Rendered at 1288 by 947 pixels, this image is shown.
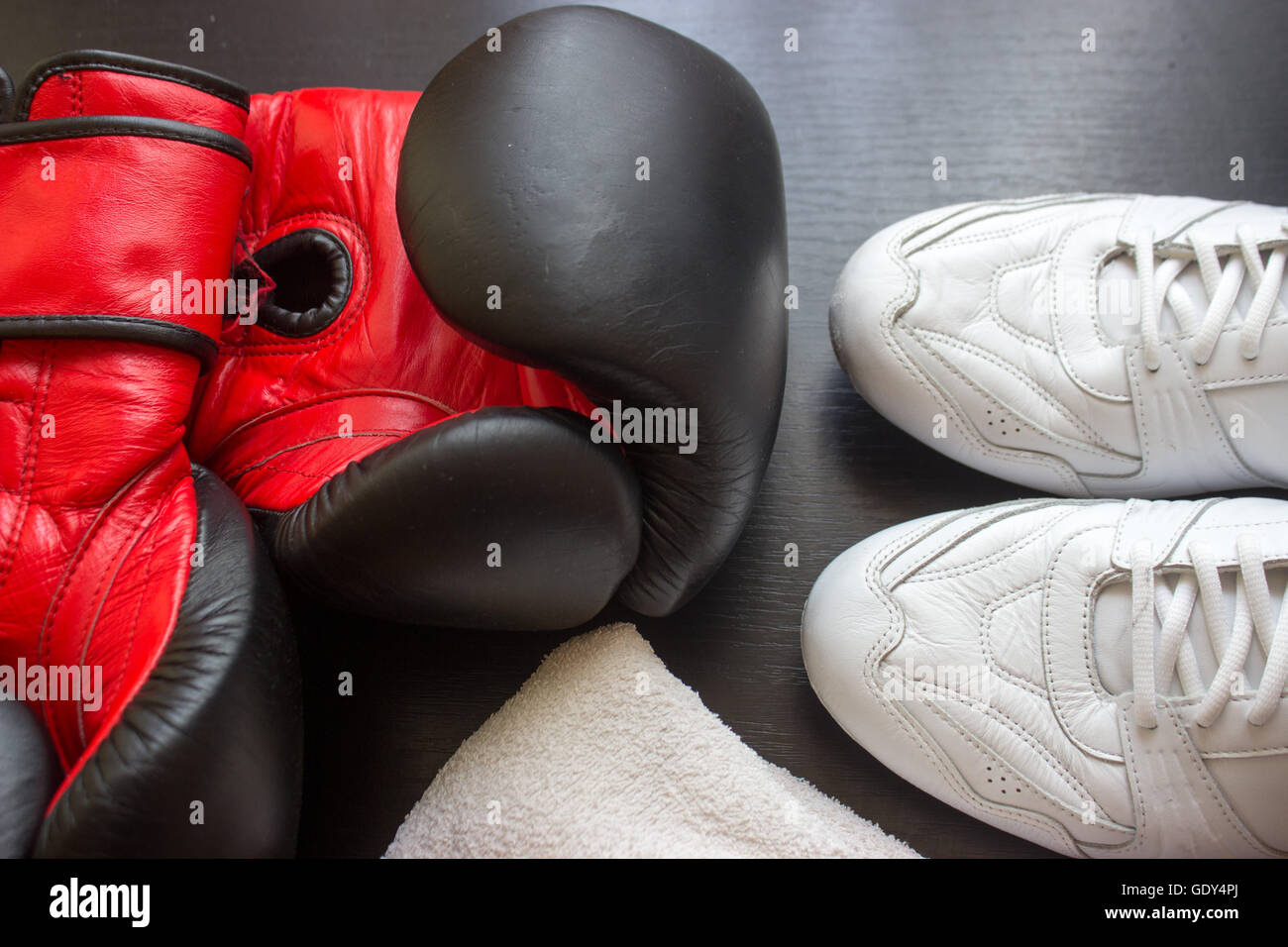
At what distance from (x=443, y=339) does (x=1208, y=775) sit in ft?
2.56

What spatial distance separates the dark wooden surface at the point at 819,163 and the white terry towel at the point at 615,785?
3cm

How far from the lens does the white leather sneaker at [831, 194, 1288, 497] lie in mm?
761

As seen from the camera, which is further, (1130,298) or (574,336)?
(1130,298)

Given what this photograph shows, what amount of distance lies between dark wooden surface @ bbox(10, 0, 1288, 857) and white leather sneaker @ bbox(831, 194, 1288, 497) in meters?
0.09

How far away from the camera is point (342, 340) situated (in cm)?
77

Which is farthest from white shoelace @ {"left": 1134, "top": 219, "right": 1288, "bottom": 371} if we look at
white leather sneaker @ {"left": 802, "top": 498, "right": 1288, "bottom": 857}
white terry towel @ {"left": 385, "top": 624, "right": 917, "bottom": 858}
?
white terry towel @ {"left": 385, "top": 624, "right": 917, "bottom": 858}

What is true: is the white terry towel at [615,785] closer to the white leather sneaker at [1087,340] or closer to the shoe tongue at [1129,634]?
the shoe tongue at [1129,634]

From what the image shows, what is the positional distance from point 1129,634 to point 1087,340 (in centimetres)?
28

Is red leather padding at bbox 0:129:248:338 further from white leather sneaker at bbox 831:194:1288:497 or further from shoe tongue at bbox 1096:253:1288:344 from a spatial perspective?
shoe tongue at bbox 1096:253:1288:344

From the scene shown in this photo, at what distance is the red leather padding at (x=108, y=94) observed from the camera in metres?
0.60

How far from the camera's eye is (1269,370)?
74 cm

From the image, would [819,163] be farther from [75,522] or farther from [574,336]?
[75,522]

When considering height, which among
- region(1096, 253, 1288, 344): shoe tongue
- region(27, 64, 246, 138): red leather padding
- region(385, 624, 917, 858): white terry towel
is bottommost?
region(385, 624, 917, 858): white terry towel

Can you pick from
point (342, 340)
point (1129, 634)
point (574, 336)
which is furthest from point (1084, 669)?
point (342, 340)
